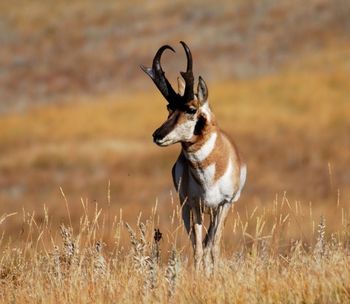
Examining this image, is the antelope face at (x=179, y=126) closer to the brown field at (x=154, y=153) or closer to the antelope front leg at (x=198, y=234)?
the antelope front leg at (x=198, y=234)

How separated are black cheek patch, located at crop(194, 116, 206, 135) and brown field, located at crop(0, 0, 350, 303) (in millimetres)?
970

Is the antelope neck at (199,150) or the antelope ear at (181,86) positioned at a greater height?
the antelope ear at (181,86)

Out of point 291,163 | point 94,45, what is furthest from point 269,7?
point 291,163

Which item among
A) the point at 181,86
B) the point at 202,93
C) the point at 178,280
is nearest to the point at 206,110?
the point at 202,93

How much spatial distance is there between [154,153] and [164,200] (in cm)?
610

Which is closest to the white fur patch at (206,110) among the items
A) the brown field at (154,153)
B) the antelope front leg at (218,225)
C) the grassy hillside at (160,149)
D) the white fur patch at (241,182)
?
the white fur patch at (241,182)

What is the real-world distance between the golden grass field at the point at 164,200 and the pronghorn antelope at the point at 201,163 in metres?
0.44

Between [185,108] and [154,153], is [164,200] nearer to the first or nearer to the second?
[154,153]

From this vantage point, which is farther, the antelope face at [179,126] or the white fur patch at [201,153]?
the white fur patch at [201,153]

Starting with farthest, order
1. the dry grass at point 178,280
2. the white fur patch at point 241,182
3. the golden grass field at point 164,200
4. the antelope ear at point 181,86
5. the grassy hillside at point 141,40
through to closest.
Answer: the grassy hillside at point 141,40, the antelope ear at point 181,86, the white fur patch at point 241,182, the golden grass field at point 164,200, the dry grass at point 178,280

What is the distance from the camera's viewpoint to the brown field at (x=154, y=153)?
6.66 meters

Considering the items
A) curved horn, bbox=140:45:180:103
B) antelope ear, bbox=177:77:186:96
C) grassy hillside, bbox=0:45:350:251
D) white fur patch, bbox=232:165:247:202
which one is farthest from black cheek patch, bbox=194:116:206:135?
grassy hillside, bbox=0:45:350:251

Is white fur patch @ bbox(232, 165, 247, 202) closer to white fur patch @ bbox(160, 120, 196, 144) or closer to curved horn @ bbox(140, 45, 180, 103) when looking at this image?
white fur patch @ bbox(160, 120, 196, 144)

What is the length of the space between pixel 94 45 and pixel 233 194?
181 feet
